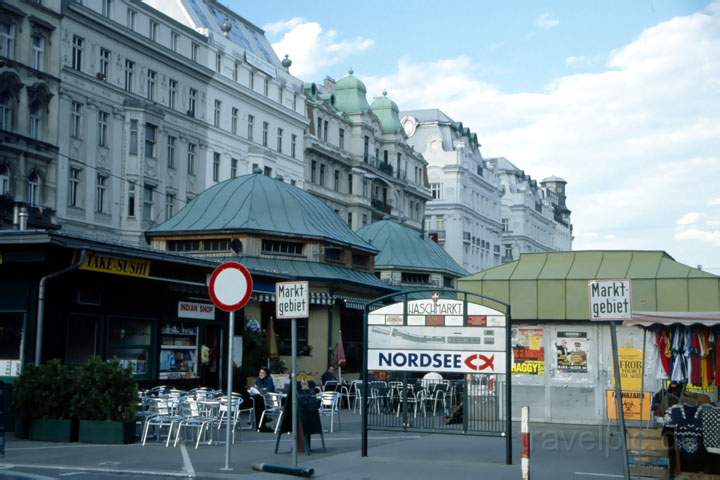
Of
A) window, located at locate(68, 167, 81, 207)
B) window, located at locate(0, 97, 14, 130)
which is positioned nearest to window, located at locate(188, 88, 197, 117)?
window, located at locate(68, 167, 81, 207)

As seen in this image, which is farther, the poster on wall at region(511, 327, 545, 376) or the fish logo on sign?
the poster on wall at region(511, 327, 545, 376)

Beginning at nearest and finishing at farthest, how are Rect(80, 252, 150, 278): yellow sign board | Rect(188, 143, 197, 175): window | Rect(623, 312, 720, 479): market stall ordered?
Rect(623, 312, 720, 479): market stall → Rect(80, 252, 150, 278): yellow sign board → Rect(188, 143, 197, 175): window

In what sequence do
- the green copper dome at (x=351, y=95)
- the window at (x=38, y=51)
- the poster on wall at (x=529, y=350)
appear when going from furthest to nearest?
the green copper dome at (x=351, y=95) < the window at (x=38, y=51) < the poster on wall at (x=529, y=350)

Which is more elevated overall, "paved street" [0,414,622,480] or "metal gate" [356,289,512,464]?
"metal gate" [356,289,512,464]

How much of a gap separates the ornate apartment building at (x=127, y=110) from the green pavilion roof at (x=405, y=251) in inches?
307

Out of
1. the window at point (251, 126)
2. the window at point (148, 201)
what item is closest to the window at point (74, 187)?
the window at point (148, 201)

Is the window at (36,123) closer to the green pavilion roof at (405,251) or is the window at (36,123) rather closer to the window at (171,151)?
the window at (171,151)

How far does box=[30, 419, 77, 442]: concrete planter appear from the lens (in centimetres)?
1894

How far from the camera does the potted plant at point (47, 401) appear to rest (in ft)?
61.8

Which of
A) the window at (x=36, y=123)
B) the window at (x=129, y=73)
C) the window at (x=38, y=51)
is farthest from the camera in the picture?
the window at (x=129, y=73)

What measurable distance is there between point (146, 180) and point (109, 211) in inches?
112

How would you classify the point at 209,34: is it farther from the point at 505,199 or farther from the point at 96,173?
the point at 505,199

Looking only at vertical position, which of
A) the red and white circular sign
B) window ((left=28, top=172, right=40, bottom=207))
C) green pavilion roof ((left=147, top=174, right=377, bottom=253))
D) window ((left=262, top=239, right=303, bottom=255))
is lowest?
the red and white circular sign

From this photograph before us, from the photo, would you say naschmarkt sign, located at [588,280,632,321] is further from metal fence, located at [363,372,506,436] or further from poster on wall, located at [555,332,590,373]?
poster on wall, located at [555,332,590,373]
